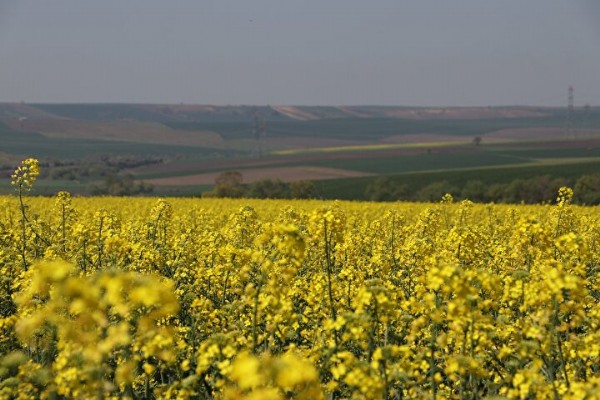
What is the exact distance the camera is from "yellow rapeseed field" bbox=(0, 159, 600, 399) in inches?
201

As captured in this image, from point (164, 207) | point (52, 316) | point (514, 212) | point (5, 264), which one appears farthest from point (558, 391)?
point (514, 212)

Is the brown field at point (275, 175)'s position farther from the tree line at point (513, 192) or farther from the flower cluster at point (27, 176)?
the flower cluster at point (27, 176)

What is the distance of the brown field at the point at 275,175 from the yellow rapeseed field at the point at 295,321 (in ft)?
267

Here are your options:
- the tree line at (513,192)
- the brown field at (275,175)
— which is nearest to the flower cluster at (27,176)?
the tree line at (513,192)

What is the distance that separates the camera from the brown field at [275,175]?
98000 mm

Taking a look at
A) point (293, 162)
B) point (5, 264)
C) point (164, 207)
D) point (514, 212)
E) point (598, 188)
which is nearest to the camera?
point (5, 264)

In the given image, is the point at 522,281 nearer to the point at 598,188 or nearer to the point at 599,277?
the point at 599,277

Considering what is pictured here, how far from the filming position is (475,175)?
292 feet

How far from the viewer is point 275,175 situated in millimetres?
100500

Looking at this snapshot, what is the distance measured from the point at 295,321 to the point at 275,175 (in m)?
92.5

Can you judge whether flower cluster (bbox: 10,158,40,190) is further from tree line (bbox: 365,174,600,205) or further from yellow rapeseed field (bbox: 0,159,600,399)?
tree line (bbox: 365,174,600,205)

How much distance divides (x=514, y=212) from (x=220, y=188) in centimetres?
4872

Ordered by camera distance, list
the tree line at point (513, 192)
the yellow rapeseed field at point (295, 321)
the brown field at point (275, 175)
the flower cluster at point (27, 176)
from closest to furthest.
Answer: the yellow rapeseed field at point (295, 321) → the flower cluster at point (27, 176) → the tree line at point (513, 192) → the brown field at point (275, 175)

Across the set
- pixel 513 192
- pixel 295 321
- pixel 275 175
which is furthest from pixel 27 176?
pixel 275 175
